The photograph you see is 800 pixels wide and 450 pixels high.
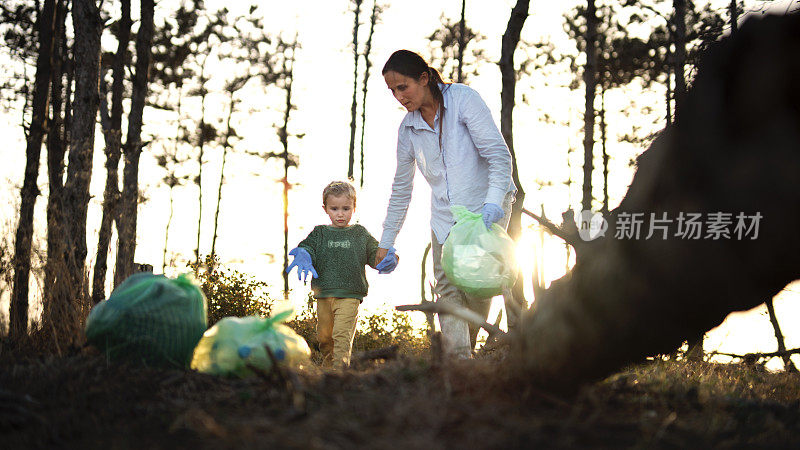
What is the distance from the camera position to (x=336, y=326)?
17.7 feet

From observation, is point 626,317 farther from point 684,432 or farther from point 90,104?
point 90,104

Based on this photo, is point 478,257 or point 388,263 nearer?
point 478,257

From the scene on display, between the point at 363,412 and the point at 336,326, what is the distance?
3.27 meters

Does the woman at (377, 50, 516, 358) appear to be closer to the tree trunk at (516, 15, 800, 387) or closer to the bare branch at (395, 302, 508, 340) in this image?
the bare branch at (395, 302, 508, 340)

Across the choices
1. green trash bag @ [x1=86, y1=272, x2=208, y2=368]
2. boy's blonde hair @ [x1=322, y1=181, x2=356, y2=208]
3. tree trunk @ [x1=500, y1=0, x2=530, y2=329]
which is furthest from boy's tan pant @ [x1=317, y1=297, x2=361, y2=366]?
tree trunk @ [x1=500, y1=0, x2=530, y2=329]

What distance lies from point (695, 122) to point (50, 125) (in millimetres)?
14166

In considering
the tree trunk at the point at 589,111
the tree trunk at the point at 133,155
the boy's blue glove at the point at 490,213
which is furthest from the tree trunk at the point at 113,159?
the tree trunk at the point at 589,111

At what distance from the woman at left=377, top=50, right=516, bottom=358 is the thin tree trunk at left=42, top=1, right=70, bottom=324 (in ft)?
10.7

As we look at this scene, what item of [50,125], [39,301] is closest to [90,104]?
[39,301]

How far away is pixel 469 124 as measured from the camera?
15.0 feet

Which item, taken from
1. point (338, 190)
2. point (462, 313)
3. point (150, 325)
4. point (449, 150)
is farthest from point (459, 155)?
point (150, 325)

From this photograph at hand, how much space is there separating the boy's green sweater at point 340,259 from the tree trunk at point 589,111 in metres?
9.41

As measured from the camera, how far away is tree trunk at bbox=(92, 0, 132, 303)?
31.5 ft

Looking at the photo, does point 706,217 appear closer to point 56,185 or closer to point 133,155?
point 133,155
